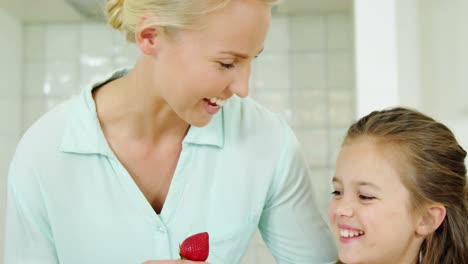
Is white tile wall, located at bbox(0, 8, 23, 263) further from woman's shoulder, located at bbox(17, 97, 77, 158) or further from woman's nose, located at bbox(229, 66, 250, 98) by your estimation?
woman's nose, located at bbox(229, 66, 250, 98)

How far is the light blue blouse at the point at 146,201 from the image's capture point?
44.8 inches

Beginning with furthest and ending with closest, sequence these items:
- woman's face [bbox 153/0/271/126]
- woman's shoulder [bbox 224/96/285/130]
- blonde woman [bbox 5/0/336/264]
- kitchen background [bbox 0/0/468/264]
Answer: kitchen background [bbox 0/0/468/264]
woman's shoulder [bbox 224/96/285/130]
blonde woman [bbox 5/0/336/264]
woman's face [bbox 153/0/271/126]

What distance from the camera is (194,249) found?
3.37ft

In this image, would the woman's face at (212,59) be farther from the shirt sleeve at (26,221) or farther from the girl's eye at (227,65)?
the shirt sleeve at (26,221)

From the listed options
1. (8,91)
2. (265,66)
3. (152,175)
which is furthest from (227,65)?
(8,91)

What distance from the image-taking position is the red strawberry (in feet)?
3.36

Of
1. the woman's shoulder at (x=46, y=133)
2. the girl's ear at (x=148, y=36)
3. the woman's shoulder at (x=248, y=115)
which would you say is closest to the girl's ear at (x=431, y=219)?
the woman's shoulder at (x=248, y=115)

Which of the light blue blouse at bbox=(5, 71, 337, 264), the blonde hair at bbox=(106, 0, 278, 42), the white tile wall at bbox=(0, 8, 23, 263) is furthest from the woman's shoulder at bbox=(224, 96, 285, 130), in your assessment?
the white tile wall at bbox=(0, 8, 23, 263)

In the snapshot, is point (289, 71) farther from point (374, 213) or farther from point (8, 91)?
point (374, 213)

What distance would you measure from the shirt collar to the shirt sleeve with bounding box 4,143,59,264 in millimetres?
85

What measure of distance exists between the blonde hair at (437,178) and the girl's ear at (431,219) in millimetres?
14

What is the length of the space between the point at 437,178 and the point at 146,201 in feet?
1.85

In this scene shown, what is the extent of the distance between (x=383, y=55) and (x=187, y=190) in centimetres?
63

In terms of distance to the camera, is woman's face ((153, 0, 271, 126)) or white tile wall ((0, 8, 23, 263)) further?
white tile wall ((0, 8, 23, 263))
